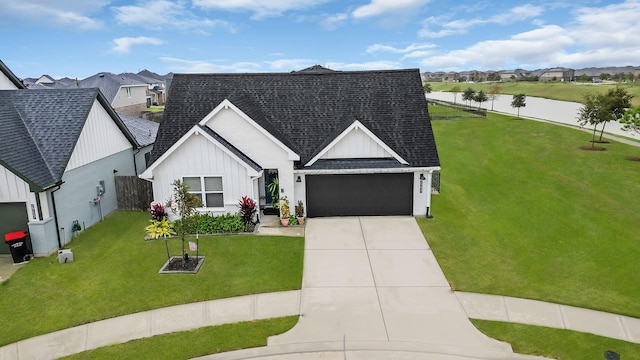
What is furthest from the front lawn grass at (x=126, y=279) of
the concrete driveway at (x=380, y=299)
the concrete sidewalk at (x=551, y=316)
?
the concrete sidewalk at (x=551, y=316)

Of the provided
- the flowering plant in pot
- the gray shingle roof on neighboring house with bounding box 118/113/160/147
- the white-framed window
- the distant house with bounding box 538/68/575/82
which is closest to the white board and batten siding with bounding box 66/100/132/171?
the gray shingle roof on neighboring house with bounding box 118/113/160/147

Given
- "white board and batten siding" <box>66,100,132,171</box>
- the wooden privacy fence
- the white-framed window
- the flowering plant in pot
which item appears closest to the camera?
"white board and batten siding" <box>66,100,132,171</box>

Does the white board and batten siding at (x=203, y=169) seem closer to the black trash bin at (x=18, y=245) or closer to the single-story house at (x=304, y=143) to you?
the single-story house at (x=304, y=143)

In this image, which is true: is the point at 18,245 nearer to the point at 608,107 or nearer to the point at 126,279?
the point at 126,279

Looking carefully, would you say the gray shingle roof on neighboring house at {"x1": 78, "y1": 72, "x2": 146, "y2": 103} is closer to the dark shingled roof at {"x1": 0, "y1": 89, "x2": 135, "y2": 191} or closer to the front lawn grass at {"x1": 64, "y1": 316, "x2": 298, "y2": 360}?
the dark shingled roof at {"x1": 0, "y1": 89, "x2": 135, "y2": 191}

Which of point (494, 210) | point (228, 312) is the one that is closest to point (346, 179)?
point (494, 210)
